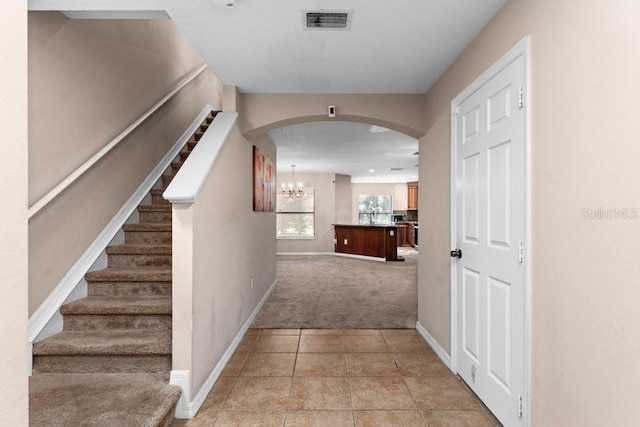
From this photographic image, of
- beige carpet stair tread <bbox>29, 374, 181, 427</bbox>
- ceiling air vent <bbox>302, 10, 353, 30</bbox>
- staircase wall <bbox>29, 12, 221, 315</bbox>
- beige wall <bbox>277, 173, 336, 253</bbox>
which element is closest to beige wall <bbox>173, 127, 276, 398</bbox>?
beige carpet stair tread <bbox>29, 374, 181, 427</bbox>

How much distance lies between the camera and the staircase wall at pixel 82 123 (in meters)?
2.16

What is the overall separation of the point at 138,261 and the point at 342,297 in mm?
2864

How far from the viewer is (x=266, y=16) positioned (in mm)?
1917

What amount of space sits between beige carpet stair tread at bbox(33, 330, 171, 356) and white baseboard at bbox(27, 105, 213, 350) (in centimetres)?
11

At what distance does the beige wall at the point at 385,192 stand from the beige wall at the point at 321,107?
899cm

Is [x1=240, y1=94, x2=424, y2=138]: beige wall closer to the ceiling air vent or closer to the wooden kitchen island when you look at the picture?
the ceiling air vent

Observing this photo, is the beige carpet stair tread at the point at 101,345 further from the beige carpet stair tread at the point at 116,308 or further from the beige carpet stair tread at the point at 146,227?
the beige carpet stair tread at the point at 146,227

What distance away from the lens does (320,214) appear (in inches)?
374

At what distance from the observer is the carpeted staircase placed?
1712mm

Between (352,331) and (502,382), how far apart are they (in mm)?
1701

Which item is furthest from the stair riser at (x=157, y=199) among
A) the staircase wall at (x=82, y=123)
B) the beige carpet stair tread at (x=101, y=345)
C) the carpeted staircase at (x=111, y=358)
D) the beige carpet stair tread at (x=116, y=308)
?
the beige carpet stair tread at (x=101, y=345)

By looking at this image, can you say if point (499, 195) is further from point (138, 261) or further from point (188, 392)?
point (138, 261)

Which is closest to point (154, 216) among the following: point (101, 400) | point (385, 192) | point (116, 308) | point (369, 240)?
point (116, 308)

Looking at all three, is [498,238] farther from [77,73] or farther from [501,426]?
[77,73]
